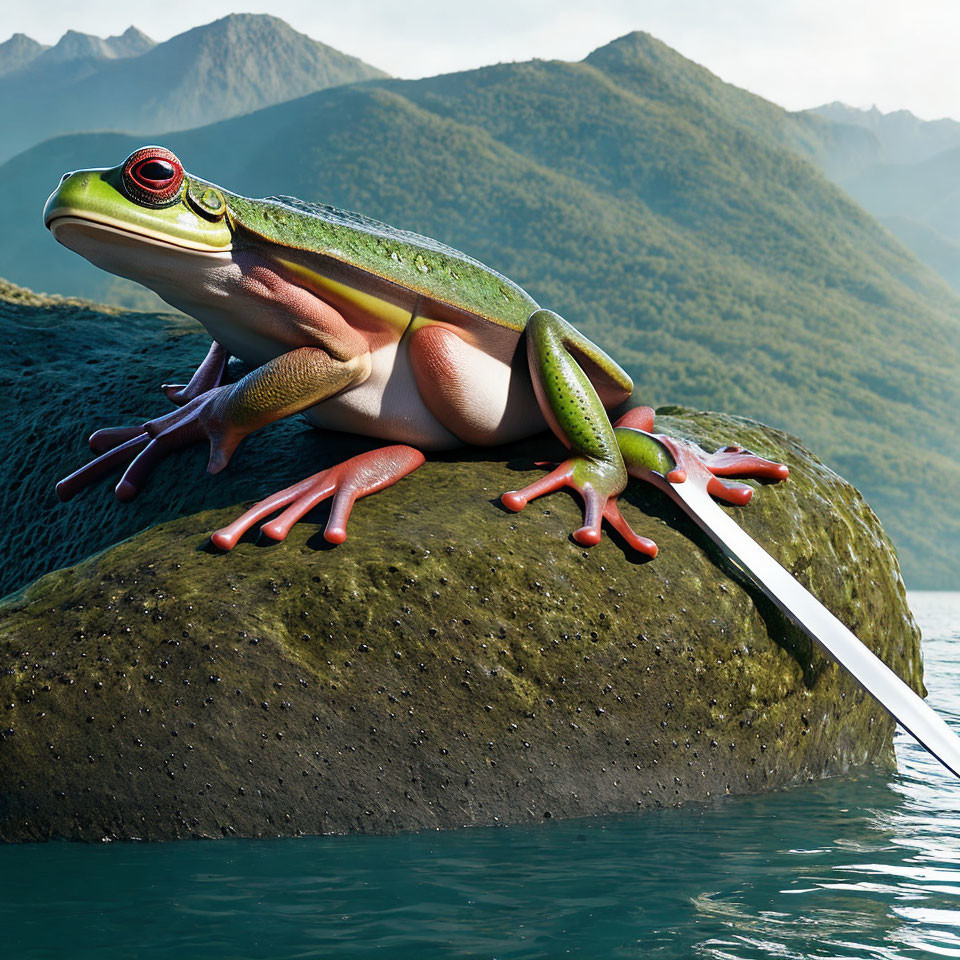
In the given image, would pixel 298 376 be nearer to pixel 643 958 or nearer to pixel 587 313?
pixel 643 958

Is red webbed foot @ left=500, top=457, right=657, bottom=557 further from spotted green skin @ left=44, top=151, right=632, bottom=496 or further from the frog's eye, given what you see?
the frog's eye

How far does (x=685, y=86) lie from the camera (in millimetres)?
103312

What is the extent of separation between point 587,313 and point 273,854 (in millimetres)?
73606

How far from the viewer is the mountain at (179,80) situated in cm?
15188

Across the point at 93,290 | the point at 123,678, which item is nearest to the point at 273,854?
the point at 123,678

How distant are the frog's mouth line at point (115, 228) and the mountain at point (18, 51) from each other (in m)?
183

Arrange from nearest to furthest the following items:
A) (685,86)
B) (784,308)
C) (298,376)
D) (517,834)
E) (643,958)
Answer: (643,958), (517,834), (298,376), (784,308), (685,86)

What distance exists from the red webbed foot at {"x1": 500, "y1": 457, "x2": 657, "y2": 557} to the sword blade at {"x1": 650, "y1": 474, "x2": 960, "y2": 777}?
321 mm

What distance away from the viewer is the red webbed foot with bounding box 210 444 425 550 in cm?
455

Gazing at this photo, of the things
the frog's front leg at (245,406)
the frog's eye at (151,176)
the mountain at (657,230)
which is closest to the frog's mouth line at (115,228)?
the frog's eye at (151,176)

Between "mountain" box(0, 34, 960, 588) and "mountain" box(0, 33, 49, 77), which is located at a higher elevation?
"mountain" box(0, 33, 49, 77)

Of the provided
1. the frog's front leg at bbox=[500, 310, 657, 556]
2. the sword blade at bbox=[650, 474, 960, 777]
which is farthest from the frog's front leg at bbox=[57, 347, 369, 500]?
the sword blade at bbox=[650, 474, 960, 777]

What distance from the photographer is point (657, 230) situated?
3430 inches

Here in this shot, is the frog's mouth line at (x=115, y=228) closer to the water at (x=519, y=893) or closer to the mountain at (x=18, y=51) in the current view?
the water at (x=519, y=893)
